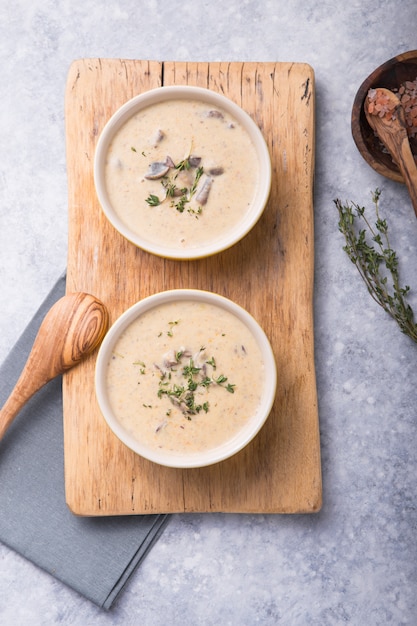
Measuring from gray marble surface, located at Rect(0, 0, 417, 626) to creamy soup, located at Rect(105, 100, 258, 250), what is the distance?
40 centimetres

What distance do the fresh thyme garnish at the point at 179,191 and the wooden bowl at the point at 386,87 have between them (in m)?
0.61

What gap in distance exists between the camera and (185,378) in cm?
202

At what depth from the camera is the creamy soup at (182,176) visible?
2.06 m

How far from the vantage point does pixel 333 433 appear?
234 cm

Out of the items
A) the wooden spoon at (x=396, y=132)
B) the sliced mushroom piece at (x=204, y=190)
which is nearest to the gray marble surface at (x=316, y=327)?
the wooden spoon at (x=396, y=132)

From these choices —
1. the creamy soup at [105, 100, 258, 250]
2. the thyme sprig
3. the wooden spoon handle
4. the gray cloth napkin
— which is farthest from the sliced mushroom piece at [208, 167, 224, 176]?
the gray cloth napkin

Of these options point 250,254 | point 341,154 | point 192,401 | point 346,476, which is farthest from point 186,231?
point 346,476

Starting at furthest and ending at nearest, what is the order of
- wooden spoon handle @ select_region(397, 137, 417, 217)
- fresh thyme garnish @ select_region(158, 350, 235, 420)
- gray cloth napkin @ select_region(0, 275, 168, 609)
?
1. gray cloth napkin @ select_region(0, 275, 168, 609)
2. wooden spoon handle @ select_region(397, 137, 417, 217)
3. fresh thyme garnish @ select_region(158, 350, 235, 420)

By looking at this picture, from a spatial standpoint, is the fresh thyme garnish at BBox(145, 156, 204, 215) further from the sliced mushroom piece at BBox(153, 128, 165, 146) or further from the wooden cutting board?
the wooden cutting board

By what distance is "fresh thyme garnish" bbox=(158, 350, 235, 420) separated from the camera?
2008mm

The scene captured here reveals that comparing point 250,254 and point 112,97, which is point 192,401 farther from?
point 112,97

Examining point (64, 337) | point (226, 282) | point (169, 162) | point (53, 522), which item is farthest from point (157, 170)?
point (53, 522)

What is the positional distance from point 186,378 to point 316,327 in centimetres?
59

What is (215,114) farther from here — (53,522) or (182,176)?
(53,522)
